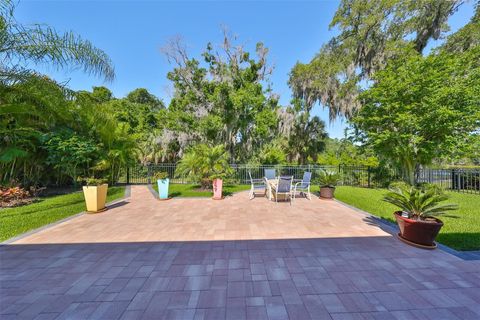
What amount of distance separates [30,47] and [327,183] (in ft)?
29.6

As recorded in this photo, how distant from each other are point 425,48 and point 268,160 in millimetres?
10671

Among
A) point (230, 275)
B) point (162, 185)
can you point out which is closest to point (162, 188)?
point (162, 185)

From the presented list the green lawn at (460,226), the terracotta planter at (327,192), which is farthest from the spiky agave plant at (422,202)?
the terracotta planter at (327,192)

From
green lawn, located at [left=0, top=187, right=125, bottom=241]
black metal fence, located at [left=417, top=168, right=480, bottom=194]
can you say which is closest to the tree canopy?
black metal fence, located at [left=417, top=168, right=480, bottom=194]

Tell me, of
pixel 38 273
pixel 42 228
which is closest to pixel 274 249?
pixel 38 273

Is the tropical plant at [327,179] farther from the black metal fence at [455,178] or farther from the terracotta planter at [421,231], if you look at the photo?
the black metal fence at [455,178]

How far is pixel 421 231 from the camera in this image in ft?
10.9

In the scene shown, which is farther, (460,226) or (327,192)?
(327,192)

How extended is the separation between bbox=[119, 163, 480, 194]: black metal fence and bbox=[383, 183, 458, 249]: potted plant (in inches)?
265

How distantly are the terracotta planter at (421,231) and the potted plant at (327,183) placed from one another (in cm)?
396

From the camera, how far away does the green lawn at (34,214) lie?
14.0 ft

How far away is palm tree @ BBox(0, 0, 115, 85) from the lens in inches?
172

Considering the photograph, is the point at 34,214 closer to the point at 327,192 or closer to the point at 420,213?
the point at 420,213

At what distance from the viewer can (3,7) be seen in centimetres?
418
